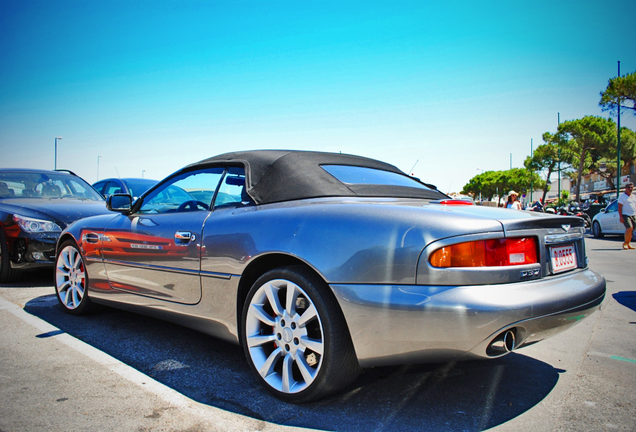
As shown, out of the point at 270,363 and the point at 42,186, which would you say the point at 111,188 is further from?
the point at 270,363

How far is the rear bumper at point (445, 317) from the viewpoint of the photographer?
1933 millimetres

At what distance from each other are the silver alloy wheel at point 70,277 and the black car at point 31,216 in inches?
54.4

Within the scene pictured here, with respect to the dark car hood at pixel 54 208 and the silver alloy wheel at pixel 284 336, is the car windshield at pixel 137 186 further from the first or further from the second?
the silver alloy wheel at pixel 284 336

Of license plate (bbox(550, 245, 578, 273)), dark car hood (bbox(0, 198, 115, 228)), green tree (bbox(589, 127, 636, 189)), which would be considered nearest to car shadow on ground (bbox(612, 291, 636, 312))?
license plate (bbox(550, 245, 578, 273))

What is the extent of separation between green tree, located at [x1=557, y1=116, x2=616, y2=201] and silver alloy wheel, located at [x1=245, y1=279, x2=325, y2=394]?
47.5 metres

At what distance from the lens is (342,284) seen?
85.0 inches


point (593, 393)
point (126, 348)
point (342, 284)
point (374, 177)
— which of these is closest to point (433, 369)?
point (593, 393)

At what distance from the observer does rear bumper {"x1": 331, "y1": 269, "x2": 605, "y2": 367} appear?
193 centimetres

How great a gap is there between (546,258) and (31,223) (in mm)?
5812

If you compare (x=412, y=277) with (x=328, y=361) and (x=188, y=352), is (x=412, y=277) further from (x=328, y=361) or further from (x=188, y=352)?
(x=188, y=352)

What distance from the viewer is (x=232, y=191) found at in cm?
302

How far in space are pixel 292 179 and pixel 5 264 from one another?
15.8 feet

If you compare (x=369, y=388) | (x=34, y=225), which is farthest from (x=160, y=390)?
(x=34, y=225)

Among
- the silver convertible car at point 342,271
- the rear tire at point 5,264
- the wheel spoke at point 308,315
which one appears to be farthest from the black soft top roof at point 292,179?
the rear tire at point 5,264
